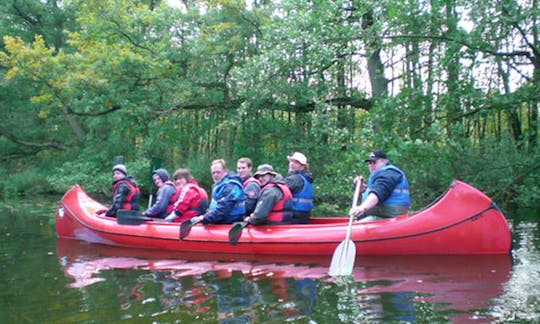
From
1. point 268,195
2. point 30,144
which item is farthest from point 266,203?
point 30,144

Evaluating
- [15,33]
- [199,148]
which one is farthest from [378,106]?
[15,33]

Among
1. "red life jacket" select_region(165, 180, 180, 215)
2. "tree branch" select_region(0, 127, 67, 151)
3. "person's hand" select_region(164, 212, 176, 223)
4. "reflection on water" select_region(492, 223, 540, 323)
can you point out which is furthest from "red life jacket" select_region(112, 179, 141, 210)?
"tree branch" select_region(0, 127, 67, 151)

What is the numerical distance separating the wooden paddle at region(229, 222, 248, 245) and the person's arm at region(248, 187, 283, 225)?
0.19m

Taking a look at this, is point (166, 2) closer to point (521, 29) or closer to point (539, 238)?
point (521, 29)

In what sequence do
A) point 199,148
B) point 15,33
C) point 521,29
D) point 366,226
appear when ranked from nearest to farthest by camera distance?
point 366,226, point 521,29, point 199,148, point 15,33

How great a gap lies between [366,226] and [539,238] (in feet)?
9.63

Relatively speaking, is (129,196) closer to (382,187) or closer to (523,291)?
(382,187)

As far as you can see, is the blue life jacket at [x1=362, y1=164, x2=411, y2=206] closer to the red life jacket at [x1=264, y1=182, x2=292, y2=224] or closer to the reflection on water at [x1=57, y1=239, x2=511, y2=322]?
the reflection on water at [x1=57, y1=239, x2=511, y2=322]

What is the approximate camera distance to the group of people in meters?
6.48

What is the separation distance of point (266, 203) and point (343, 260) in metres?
1.45

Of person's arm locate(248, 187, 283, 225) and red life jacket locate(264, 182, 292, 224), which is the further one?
red life jacket locate(264, 182, 292, 224)

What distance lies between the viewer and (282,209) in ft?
22.9

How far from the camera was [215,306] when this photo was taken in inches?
181

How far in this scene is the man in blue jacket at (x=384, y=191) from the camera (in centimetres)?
635
